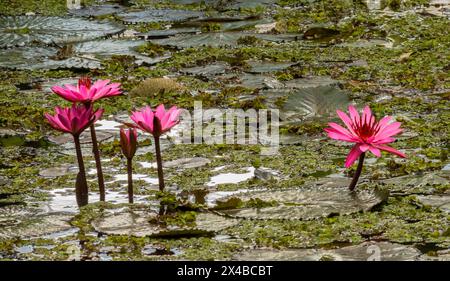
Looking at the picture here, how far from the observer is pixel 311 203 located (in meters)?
2.89

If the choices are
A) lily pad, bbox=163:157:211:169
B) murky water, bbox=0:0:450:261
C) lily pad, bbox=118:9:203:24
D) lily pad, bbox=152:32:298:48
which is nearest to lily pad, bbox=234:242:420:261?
murky water, bbox=0:0:450:261

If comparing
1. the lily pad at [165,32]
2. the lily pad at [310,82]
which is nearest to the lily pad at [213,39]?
the lily pad at [165,32]

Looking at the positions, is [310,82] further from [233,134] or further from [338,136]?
[338,136]

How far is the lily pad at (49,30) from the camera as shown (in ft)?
18.2

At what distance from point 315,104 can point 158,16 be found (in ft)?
7.83

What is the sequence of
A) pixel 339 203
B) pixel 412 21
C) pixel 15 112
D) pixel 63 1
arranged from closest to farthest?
pixel 339 203 → pixel 15 112 → pixel 412 21 → pixel 63 1

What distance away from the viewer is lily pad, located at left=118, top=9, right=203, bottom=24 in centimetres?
609

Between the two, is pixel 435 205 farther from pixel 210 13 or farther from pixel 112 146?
pixel 210 13

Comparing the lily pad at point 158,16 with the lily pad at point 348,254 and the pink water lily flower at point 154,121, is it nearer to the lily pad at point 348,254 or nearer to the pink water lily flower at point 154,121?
the pink water lily flower at point 154,121

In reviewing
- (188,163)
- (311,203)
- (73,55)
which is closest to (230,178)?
(188,163)

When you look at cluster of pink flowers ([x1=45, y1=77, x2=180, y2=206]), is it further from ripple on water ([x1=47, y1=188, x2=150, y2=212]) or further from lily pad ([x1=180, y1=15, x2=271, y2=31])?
lily pad ([x1=180, y1=15, x2=271, y2=31])
